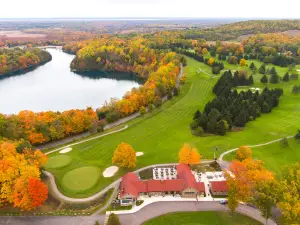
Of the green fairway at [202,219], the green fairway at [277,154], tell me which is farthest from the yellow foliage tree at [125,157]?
the green fairway at [277,154]

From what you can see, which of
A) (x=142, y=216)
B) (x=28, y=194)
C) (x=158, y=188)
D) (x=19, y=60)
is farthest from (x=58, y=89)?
(x=142, y=216)

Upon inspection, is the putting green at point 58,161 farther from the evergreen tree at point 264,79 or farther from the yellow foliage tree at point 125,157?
the evergreen tree at point 264,79

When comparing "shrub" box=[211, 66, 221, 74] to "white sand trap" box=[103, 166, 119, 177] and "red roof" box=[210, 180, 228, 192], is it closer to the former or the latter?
"white sand trap" box=[103, 166, 119, 177]

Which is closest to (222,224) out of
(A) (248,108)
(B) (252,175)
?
(B) (252,175)

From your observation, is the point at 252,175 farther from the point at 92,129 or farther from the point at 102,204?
the point at 92,129

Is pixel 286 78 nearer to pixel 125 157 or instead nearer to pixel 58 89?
pixel 125 157

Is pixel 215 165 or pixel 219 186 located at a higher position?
pixel 219 186
